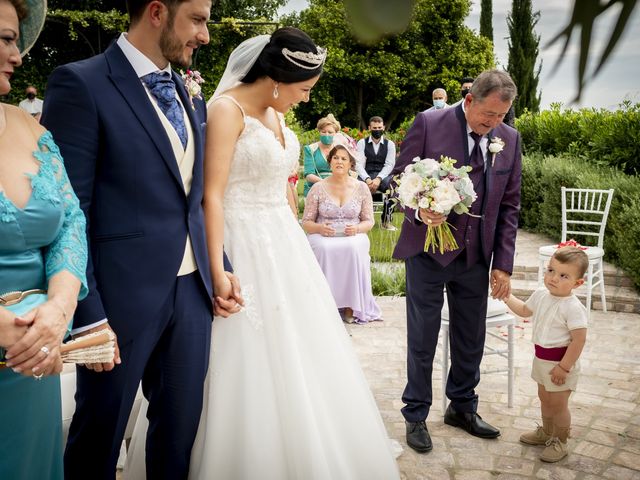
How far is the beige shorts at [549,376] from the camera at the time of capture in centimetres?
314

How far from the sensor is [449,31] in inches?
19.0

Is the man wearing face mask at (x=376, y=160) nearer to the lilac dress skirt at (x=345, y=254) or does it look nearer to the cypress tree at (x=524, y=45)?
the lilac dress skirt at (x=345, y=254)

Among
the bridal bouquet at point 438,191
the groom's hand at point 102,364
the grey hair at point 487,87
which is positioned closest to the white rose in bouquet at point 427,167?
the bridal bouquet at point 438,191

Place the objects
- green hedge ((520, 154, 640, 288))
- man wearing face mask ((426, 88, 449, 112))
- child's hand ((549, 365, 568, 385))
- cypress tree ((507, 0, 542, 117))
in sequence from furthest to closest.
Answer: green hedge ((520, 154, 640, 288)) < child's hand ((549, 365, 568, 385)) < man wearing face mask ((426, 88, 449, 112)) < cypress tree ((507, 0, 542, 117))

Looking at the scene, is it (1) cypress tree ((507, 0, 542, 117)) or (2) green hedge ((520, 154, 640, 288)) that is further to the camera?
(2) green hedge ((520, 154, 640, 288))

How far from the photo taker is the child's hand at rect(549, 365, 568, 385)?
122 inches

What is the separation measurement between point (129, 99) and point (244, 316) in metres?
1.01

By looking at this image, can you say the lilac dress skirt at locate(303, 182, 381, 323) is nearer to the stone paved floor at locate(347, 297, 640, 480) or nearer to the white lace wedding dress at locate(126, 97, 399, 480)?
the stone paved floor at locate(347, 297, 640, 480)

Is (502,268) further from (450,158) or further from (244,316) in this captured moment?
(244,316)

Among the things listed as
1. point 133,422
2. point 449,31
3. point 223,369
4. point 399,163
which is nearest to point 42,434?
point 223,369

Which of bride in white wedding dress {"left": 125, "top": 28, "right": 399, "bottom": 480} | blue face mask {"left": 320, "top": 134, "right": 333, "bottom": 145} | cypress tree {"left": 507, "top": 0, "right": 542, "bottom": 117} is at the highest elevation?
blue face mask {"left": 320, "top": 134, "right": 333, "bottom": 145}

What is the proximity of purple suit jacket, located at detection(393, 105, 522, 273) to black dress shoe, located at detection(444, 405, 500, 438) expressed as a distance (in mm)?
931

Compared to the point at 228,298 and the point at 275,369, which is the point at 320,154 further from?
the point at 228,298

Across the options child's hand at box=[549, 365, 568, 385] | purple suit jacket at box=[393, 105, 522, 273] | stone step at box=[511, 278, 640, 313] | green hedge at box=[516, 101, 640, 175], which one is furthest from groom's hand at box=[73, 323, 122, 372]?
stone step at box=[511, 278, 640, 313]
